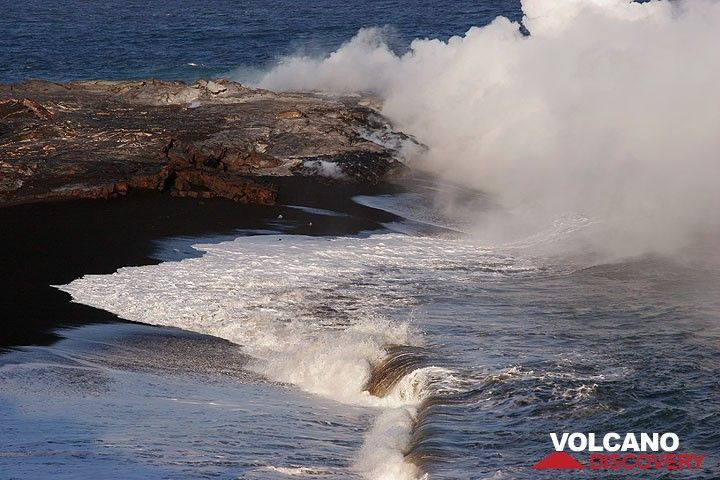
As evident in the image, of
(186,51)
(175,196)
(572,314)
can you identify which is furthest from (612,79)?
(186,51)

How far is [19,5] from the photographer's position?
8106cm

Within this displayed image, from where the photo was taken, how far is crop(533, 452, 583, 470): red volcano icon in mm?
14753

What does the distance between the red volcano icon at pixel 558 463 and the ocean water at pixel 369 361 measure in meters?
0.17

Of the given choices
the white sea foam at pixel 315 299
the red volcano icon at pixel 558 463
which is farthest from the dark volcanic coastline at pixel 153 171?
the red volcano icon at pixel 558 463

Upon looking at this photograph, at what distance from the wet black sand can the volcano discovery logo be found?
10034 millimetres

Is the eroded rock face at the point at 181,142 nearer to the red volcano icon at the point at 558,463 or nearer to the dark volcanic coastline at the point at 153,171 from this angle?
the dark volcanic coastline at the point at 153,171

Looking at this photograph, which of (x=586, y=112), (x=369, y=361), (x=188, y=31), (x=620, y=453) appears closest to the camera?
(x=620, y=453)

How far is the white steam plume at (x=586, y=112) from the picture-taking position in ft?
98.9

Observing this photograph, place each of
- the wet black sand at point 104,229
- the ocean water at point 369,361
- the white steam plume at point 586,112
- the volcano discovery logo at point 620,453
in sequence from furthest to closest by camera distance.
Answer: the white steam plume at point 586,112 < the wet black sand at point 104,229 < the ocean water at point 369,361 < the volcano discovery logo at point 620,453

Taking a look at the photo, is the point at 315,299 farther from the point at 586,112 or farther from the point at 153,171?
the point at 586,112

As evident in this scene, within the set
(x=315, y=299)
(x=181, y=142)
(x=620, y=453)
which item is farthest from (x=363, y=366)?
(x=181, y=142)

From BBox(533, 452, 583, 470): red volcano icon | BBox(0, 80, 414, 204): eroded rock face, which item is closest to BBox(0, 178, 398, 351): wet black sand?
BBox(0, 80, 414, 204): eroded rock face

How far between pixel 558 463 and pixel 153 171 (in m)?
19.4

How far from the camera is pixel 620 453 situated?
15.1 m
